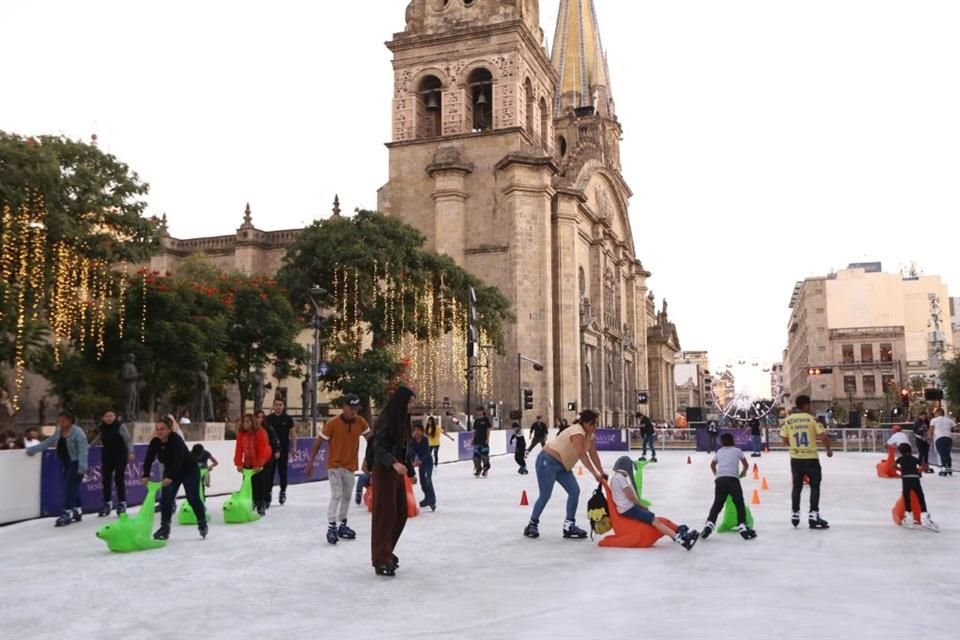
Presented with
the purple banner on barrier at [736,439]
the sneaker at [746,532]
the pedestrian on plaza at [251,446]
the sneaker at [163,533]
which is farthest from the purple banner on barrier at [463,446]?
the sneaker at [746,532]

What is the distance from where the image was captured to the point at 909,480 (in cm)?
1053

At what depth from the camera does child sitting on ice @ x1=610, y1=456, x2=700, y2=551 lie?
29.6ft

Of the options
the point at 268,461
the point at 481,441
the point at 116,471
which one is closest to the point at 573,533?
the point at 268,461

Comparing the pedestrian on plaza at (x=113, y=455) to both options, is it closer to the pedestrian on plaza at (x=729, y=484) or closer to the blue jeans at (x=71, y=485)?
the blue jeans at (x=71, y=485)

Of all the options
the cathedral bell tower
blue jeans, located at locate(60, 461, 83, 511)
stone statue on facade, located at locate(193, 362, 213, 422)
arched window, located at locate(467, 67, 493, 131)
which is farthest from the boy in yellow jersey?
arched window, located at locate(467, 67, 493, 131)

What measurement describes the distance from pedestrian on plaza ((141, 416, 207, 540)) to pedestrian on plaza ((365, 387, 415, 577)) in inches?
113

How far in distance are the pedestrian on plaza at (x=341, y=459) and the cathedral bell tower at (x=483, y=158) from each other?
3467 cm

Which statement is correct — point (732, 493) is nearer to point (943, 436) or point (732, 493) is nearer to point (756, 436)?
point (943, 436)

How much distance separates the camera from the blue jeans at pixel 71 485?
1187 centimetres

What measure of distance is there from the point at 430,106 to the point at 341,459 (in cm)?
4470

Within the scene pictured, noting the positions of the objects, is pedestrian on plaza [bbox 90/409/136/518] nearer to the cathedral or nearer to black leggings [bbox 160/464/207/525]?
black leggings [bbox 160/464/207/525]

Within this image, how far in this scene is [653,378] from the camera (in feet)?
275

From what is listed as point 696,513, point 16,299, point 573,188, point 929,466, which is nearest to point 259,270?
point 573,188

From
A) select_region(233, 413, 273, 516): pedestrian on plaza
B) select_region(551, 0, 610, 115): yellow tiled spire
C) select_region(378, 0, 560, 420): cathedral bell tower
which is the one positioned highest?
select_region(551, 0, 610, 115): yellow tiled spire
